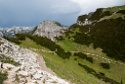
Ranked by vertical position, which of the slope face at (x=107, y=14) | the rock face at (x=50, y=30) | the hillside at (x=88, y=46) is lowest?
the hillside at (x=88, y=46)

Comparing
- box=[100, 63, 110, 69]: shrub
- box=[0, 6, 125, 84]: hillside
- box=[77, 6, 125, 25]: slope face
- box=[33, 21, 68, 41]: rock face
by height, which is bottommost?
box=[100, 63, 110, 69]: shrub

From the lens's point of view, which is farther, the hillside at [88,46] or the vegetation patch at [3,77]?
the hillside at [88,46]

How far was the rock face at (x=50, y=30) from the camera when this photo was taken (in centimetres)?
8511

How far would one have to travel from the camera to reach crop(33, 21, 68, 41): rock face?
85113mm

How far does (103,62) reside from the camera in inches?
2704

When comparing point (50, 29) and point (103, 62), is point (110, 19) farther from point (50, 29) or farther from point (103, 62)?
point (103, 62)

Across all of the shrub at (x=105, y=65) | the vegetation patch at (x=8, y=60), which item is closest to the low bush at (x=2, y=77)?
the vegetation patch at (x=8, y=60)

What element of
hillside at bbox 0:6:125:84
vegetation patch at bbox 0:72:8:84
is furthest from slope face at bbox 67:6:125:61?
vegetation patch at bbox 0:72:8:84

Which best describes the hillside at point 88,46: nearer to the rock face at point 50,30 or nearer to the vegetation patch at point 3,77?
the rock face at point 50,30

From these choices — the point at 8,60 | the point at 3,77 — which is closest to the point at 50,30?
the point at 8,60

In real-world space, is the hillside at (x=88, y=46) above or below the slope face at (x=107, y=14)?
below

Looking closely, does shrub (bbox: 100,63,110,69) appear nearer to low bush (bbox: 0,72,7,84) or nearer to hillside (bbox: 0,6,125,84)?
hillside (bbox: 0,6,125,84)

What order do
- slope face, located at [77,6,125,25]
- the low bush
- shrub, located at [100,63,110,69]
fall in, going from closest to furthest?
1. the low bush
2. shrub, located at [100,63,110,69]
3. slope face, located at [77,6,125,25]

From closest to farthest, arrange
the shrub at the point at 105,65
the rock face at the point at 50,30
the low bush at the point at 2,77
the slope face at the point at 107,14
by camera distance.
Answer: the low bush at the point at 2,77, the shrub at the point at 105,65, the rock face at the point at 50,30, the slope face at the point at 107,14
